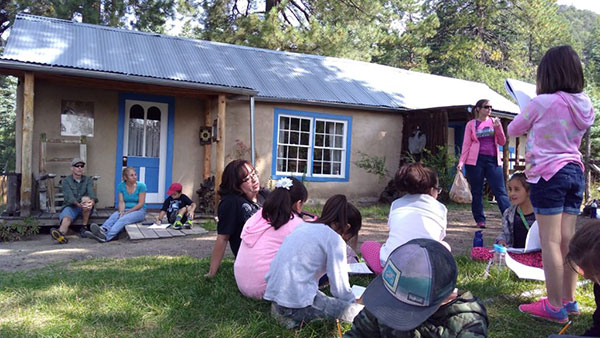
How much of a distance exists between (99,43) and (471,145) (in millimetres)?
8040

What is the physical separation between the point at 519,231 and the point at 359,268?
1435 millimetres

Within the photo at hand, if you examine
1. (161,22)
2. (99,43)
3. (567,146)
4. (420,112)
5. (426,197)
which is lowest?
(426,197)

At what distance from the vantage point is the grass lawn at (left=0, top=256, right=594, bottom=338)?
267cm

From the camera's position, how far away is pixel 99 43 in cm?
984

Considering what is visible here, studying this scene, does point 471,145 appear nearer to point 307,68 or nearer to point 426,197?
point 426,197

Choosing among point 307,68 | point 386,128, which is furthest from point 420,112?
point 307,68

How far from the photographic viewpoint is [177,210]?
23.9 ft

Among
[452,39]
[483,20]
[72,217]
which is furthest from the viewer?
[452,39]

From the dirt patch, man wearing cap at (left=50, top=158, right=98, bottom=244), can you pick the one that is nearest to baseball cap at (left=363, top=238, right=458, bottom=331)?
the dirt patch

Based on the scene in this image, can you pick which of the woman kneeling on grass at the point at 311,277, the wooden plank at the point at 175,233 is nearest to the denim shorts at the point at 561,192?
the woman kneeling on grass at the point at 311,277

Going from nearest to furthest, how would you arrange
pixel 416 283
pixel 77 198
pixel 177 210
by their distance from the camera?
pixel 416 283 < pixel 77 198 < pixel 177 210

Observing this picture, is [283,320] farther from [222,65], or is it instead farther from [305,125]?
[222,65]

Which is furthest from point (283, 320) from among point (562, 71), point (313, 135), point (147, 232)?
point (313, 135)

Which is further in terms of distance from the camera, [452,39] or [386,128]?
[452,39]
